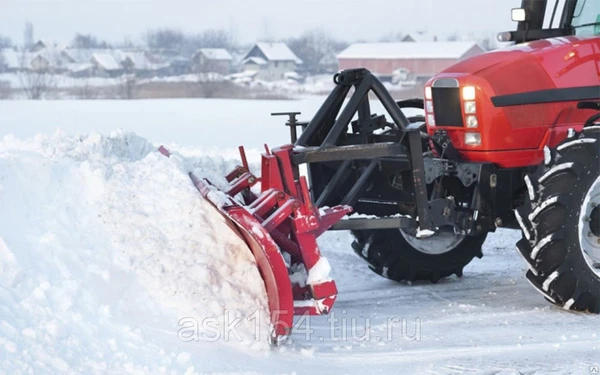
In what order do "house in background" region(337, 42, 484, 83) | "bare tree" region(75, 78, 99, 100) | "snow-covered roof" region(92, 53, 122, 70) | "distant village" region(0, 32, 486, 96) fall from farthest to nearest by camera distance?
"snow-covered roof" region(92, 53, 122, 70) → "house in background" region(337, 42, 484, 83) → "distant village" region(0, 32, 486, 96) → "bare tree" region(75, 78, 99, 100)

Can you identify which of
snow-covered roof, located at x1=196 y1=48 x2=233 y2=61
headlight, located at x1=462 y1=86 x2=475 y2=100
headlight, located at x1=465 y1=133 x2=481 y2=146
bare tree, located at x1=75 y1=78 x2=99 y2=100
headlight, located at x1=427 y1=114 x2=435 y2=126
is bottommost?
snow-covered roof, located at x1=196 y1=48 x2=233 y2=61

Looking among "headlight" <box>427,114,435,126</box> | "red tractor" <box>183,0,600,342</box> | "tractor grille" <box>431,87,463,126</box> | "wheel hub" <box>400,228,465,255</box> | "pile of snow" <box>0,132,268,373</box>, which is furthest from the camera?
"wheel hub" <box>400,228,465,255</box>

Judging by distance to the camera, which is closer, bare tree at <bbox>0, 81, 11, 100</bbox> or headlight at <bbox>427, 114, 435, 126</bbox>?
headlight at <bbox>427, 114, 435, 126</bbox>

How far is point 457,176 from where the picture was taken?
5973 millimetres

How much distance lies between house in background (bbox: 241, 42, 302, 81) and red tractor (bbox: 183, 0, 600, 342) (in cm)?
6539

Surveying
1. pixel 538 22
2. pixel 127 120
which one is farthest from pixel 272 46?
pixel 538 22

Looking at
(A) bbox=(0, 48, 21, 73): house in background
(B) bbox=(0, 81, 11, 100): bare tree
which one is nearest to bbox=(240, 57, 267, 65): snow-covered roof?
(A) bbox=(0, 48, 21, 73): house in background

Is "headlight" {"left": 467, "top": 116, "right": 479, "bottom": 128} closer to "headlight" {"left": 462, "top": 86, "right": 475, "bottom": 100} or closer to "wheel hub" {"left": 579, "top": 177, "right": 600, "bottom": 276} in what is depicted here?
"headlight" {"left": 462, "top": 86, "right": 475, "bottom": 100}

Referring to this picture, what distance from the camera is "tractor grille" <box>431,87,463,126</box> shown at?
19.9ft

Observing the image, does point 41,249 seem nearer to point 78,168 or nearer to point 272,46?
point 78,168

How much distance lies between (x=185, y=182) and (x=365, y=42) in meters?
63.9

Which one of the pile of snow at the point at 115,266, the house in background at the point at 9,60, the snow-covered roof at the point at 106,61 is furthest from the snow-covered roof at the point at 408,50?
the pile of snow at the point at 115,266

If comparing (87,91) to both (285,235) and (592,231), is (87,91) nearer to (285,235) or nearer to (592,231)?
(285,235)

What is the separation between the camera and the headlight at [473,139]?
5.99 m
